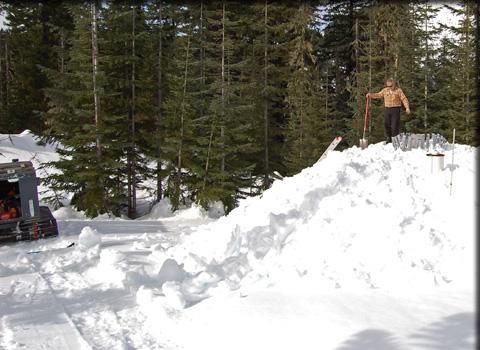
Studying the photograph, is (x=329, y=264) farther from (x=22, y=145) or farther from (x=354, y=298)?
(x=22, y=145)

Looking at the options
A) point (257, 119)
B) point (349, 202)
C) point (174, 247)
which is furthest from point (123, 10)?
point (349, 202)

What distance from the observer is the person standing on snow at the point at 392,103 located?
12930 millimetres

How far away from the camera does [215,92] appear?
23422 millimetres

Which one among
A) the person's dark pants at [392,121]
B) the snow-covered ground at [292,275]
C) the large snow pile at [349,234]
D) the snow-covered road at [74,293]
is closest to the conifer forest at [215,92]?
the person's dark pants at [392,121]

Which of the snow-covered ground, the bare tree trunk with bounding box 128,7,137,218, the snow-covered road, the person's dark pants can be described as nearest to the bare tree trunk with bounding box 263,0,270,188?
the bare tree trunk with bounding box 128,7,137,218

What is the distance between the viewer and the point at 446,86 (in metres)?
25.6

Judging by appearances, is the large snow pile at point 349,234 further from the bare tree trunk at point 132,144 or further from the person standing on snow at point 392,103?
the bare tree trunk at point 132,144

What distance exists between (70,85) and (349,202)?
58.3ft

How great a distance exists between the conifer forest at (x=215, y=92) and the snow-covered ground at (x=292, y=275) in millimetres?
8725

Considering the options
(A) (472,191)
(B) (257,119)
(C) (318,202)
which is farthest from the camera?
(B) (257,119)

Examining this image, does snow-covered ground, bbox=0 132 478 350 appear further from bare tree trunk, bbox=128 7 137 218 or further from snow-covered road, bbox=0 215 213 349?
bare tree trunk, bbox=128 7 137 218

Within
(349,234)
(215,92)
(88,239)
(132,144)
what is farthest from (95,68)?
(349,234)

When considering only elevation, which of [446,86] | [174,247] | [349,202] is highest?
[446,86]

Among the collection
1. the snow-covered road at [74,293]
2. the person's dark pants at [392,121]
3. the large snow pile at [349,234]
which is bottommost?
the snow-covered road at [74,293]
